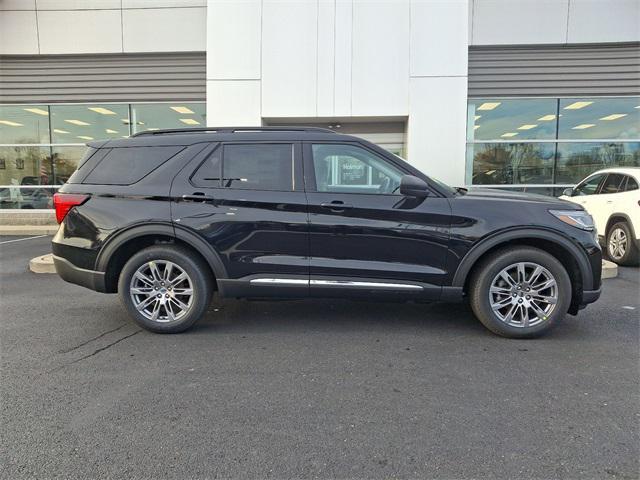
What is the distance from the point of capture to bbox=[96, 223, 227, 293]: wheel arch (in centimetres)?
399

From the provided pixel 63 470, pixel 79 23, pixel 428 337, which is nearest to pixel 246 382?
pixel 63 470

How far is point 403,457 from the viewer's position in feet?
7.52

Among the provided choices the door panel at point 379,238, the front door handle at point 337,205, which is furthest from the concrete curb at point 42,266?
the front door handle at point 337,205

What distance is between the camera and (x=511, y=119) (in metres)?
11.1

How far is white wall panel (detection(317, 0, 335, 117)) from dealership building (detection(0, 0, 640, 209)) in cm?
2

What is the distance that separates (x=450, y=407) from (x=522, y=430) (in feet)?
1.45

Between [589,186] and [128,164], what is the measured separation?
27.0 feet

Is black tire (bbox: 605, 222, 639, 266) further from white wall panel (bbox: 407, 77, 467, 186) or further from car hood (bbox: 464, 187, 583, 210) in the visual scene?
car hood (bbox: 464, 187, 583, 210)

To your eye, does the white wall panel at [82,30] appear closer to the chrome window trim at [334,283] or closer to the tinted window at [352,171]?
the tinted window at [352,171]

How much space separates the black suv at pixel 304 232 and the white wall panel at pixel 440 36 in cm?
671

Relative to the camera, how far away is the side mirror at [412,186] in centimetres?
372

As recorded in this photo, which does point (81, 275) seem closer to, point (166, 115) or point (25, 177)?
point (166, 115)

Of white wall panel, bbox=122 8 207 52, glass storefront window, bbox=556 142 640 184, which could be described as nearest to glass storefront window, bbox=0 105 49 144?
white wall panel, bbox=122 8 207 52

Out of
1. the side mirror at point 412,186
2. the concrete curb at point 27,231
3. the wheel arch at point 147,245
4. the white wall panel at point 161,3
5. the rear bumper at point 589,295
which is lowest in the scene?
the concrete curb at point 27,231
